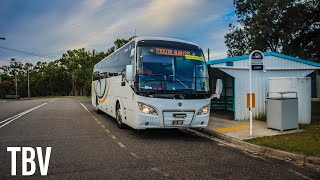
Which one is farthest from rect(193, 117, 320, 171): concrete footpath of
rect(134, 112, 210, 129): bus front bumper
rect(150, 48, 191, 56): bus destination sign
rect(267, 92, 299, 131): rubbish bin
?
rect(150, 48, 191, 56): bus destination sign

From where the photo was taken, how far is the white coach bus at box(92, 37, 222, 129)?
30.6 ft

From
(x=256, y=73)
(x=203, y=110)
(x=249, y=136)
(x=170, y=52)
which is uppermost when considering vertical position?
(x=170, y=52)

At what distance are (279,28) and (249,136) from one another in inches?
1072

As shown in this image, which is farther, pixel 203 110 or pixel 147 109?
pixel 203 110

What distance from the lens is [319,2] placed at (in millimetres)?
28266

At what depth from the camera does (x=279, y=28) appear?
33.3m

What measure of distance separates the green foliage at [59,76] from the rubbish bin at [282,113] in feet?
197

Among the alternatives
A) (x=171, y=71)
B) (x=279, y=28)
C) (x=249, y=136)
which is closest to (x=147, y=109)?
(x=171, y=71)

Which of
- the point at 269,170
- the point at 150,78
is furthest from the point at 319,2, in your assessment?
the point at 269,170

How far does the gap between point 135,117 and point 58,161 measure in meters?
3.21

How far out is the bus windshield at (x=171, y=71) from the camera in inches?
373

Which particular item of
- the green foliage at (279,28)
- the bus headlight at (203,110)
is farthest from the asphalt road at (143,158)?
the green foliage at (279,28)

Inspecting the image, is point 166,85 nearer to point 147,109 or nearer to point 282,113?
point 147,109

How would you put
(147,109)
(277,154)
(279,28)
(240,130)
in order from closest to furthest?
(277,154)
(147,109)
(240,130)
(279,28)
